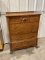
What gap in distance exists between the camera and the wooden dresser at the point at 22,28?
2.17m

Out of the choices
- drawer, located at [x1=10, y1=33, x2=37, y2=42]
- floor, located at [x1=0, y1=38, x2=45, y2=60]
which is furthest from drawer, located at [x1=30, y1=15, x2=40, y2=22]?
floor, located at [x1=0, y1=38, x2=45, y2=60]

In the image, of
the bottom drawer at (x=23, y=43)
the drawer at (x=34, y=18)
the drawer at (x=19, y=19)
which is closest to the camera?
the drawer at (x=19, y=19)

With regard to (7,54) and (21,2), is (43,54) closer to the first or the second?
(7,54)

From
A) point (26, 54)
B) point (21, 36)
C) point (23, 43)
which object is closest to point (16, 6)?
point (21, 36)

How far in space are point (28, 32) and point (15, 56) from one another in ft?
2.10

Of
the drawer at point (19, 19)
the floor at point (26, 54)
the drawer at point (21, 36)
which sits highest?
the drawer at point (19, 19)

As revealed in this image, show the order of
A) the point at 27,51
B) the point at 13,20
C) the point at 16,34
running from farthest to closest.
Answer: the point at 27,51 → the point at 16,34 → the point at 13,20

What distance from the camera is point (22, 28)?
2270 mm

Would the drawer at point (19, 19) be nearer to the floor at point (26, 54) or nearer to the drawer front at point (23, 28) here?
the drawer front at point (23, 28)

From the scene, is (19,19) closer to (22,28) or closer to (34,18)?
(22,28)

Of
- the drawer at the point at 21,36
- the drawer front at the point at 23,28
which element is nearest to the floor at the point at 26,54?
the drawer at the point at 21,36

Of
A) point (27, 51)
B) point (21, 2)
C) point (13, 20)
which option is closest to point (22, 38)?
point (27, 51)

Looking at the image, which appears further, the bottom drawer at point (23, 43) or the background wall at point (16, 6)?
the background wall at point (16, 6)

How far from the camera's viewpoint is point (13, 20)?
2.16 metres
